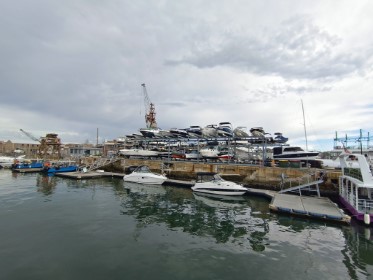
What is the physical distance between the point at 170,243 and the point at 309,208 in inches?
569

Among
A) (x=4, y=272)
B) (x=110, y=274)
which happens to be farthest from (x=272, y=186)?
(x=4, y=272)

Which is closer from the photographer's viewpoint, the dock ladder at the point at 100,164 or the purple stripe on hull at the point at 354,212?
the purple stripe on hull at the point at 354,212

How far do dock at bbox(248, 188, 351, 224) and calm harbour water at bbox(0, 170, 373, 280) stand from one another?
2.80 ft

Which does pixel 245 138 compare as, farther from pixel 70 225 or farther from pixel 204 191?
pixel 70 225

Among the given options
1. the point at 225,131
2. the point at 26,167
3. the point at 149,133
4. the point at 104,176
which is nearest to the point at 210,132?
the point at 225,131

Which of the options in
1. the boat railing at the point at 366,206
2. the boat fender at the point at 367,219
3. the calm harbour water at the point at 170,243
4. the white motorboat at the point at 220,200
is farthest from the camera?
the white motorboat at the point at 220,200

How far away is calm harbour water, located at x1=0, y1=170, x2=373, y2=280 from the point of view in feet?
36.1

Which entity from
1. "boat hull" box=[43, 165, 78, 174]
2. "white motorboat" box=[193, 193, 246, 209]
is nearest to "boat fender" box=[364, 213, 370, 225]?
"white motorboat" box=[193, 193, 246, 209]

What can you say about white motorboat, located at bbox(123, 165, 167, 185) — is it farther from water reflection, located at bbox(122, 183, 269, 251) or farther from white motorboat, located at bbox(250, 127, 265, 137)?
white motorboat, located at bbox(250, 127, 265, 137)

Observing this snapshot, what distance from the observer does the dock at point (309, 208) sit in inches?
762

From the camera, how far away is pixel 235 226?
59.6 feet

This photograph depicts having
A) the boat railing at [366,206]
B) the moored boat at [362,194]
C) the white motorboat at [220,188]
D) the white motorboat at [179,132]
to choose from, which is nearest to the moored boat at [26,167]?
the white motorboat at [179,132]

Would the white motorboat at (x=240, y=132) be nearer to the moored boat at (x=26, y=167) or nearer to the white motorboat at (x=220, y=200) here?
the white motorboat at (x=220, y=200)

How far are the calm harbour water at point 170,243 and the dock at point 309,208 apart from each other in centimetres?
85
